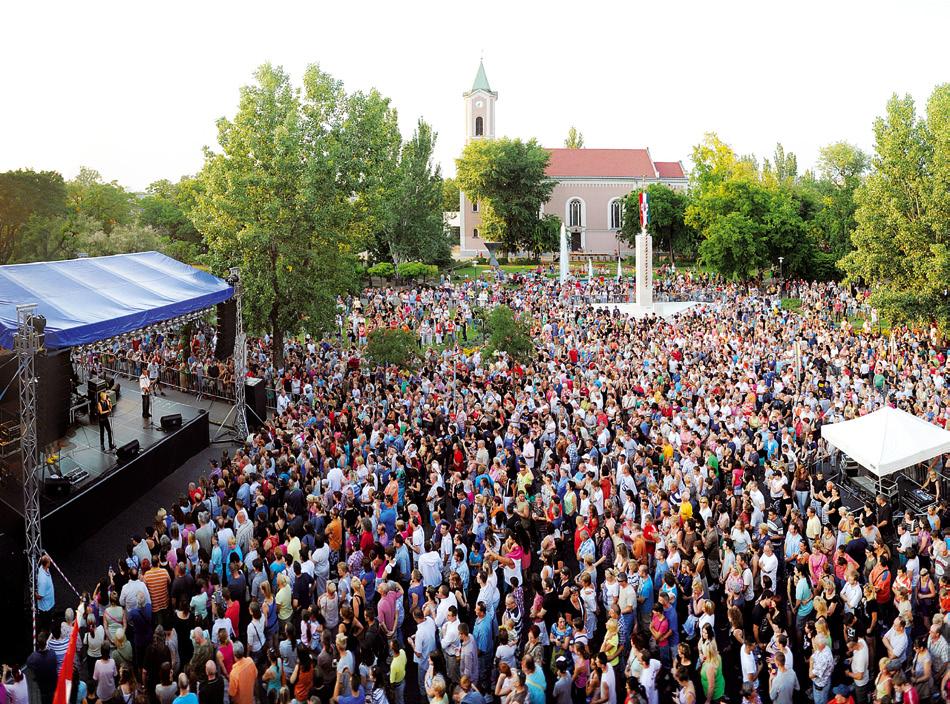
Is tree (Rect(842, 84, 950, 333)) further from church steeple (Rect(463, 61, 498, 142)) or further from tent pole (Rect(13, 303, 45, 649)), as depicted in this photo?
church steeple (Rect(463, 61, 498, 142))

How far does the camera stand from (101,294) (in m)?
13.2

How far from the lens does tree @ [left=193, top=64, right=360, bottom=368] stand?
21.3 meters

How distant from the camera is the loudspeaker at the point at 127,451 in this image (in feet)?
44.3

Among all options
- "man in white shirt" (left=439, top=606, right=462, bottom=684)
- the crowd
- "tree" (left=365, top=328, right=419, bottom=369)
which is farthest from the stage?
"man in white shirt" (left=439, top=606, right=462, bottom=684)

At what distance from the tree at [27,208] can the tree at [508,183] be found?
97.4 feet

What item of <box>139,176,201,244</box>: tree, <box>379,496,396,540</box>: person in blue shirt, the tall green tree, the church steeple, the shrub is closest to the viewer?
<box>379,496,396,540</box>: person in blue shirt

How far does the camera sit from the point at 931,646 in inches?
279

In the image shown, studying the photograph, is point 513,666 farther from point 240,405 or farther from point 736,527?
point 240,405

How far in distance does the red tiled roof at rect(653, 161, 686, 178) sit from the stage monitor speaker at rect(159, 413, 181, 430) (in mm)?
62281


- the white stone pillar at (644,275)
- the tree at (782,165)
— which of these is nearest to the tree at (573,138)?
the tree at (782,165)

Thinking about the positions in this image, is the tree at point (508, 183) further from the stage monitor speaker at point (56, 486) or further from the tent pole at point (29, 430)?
the tent pole at point (29, 430)

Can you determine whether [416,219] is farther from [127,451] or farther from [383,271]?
[127,451]

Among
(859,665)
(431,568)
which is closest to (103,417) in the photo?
(431,568)

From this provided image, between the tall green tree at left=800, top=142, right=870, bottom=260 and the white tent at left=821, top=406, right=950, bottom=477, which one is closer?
the white tent at left=821, top=406, right=950, bottom=477
